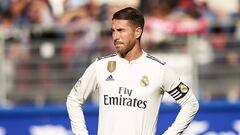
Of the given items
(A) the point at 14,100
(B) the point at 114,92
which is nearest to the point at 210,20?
(A) the point at 14,100

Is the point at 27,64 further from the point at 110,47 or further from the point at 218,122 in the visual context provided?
the point at 218,122

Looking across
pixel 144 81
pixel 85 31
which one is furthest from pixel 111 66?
pixel 85 31

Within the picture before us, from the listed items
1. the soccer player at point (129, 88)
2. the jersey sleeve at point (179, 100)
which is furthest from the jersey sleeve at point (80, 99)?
the jersey sleeve at point (179, 100)

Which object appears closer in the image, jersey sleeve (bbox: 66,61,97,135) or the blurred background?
jersey sleeve (bbox: 66,61,97,135)

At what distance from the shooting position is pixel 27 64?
1044 centimetres

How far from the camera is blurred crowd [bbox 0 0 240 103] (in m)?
10.4

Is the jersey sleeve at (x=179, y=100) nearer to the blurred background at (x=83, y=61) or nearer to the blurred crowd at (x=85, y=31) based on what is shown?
the blurred background at (x=83, y=61)

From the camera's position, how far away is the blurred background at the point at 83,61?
33.0ft

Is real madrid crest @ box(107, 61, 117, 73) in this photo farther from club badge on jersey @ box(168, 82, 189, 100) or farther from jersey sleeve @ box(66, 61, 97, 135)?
club badge on jersey @ box(168, 82, 189, 100)

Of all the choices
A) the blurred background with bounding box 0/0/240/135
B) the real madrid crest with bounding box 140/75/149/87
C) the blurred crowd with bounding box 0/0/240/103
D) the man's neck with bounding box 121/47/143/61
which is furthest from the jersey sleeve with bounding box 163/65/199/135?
the blurred crowd with bounding box 0/0/240/103

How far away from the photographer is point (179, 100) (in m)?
5.81

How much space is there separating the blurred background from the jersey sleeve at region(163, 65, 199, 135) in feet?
13.9

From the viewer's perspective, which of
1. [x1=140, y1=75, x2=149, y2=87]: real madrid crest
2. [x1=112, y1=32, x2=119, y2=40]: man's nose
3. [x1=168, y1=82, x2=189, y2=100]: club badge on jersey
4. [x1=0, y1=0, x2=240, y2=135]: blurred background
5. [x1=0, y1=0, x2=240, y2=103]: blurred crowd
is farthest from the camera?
[x1=0, y1=0, x2=240, y2=103]: blurred crowd

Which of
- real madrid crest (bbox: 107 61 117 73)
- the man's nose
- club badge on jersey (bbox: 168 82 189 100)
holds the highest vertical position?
the man's nose
